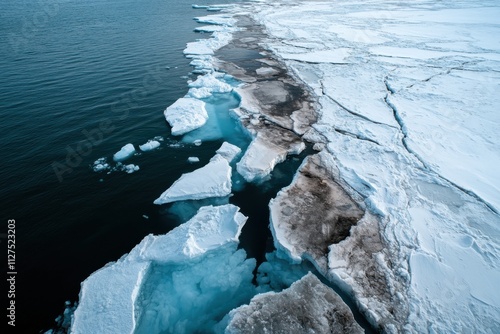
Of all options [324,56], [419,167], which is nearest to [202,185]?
[419,167]

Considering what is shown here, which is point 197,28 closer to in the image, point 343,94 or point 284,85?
point 284,85

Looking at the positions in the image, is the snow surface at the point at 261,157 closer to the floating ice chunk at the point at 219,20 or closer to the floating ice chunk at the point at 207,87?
the floating ice chunk at the point at 207,87

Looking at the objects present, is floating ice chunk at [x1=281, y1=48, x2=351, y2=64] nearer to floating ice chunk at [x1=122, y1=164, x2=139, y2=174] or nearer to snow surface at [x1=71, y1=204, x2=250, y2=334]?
floating ice chunk at [x1=122, y1=164, x2=139, y2=174]

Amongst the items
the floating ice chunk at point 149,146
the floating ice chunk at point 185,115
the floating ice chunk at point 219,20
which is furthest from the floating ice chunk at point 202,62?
the floating ice chunk at point 219,20

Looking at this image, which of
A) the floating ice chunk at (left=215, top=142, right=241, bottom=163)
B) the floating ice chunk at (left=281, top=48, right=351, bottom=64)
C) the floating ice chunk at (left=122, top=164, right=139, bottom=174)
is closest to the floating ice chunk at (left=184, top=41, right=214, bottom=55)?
the floating ice chunk at (left=281, top=48, right=351, bottom=64)

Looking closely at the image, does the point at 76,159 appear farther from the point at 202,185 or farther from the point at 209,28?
the point at 209,28

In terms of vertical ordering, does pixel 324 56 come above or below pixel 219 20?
above

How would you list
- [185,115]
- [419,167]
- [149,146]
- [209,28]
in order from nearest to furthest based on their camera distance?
[419,167] < [149,146] < [185,115] < [209,28]
